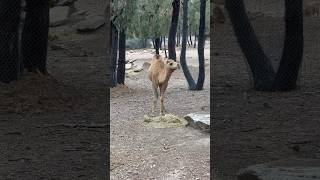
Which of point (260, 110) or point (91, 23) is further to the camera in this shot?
point (91, 23)

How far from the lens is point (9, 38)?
3967mm

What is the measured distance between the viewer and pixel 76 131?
414 cm

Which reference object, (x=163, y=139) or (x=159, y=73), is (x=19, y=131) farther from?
(x=159, y=73)

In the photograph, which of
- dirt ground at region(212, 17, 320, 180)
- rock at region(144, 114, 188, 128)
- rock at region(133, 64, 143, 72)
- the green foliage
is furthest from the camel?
rock at region(133, 64, 143, 72)

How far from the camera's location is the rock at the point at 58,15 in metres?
3.91

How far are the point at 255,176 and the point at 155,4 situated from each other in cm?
747

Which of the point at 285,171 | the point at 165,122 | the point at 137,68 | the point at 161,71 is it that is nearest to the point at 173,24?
the point at 161,71

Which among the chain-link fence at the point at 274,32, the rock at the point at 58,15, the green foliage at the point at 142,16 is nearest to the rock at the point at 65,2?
the rock at the point at 58,15

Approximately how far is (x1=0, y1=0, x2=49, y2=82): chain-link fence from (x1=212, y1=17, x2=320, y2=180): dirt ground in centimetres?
127

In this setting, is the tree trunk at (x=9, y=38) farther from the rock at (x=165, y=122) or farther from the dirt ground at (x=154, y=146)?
the rock at (x=165, y=122)

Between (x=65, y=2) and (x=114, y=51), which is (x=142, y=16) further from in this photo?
(x=65, y=2)

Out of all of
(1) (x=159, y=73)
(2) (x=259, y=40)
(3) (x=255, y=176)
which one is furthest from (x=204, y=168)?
(1) (x=159, y=73)

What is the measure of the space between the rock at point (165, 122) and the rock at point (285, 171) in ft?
11.7

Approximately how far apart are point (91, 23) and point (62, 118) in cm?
78
